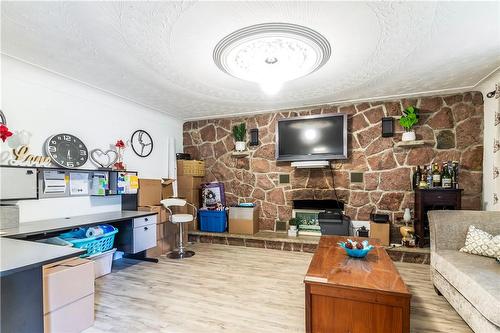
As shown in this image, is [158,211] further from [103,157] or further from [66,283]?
[66,283]

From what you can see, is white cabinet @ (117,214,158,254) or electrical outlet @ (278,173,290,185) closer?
white cabinet @ (117,214,158,254)

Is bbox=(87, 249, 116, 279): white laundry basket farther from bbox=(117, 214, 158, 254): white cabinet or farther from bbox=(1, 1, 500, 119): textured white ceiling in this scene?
bbox=(1, 1, 500, 119): textured white ceiling

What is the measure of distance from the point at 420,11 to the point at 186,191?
405 centimetres

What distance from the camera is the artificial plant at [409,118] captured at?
3.54m

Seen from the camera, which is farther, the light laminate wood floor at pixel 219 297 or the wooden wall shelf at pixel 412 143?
the wooden wall shelf at pixel 412 143

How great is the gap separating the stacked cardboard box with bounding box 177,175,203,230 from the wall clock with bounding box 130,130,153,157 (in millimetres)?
817

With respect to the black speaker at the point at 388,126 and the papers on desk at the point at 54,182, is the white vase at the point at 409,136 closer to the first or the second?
the black speaker at the point at 388,126

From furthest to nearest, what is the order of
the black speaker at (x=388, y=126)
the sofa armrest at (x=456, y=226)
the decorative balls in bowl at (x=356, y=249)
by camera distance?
the black speaker at (x=388, y=126) < the sofa armrest at (x=456, y=226) < the decorative balls in bowl at (x=356, y=249)

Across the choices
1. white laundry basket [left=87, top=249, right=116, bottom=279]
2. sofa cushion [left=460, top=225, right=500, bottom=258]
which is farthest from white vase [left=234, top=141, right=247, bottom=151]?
sofa cushion [left=460, top=225, right=500, bottom=258]

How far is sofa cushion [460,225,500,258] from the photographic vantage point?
82.6 inches

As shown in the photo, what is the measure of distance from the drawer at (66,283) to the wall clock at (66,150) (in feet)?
4.78

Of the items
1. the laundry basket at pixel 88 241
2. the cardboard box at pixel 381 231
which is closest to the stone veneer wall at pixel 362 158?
the cardboard box at pixel 381 231

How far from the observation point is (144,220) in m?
3.23

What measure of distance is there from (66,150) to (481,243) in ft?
14.6
